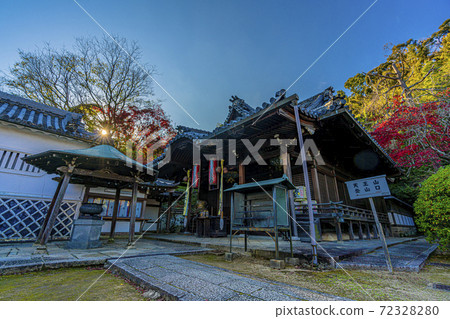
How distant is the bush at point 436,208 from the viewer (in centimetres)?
470

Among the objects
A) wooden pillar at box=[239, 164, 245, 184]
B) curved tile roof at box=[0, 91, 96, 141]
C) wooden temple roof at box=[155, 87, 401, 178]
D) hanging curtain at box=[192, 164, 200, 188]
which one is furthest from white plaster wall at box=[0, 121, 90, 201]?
wooden pillar at box=[239, 164, 245, 184]

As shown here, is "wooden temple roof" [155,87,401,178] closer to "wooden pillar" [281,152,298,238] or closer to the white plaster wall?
"wooden pillar" [281,152,298,238]

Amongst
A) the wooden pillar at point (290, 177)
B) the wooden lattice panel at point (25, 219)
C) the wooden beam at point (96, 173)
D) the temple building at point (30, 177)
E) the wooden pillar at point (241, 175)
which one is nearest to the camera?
the wooden beam at point (96, 173)

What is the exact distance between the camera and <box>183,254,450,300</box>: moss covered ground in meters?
2.37

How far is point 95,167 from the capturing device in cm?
674

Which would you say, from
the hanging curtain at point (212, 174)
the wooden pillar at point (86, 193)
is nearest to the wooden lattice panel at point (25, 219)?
the wooden pillar at point (86, 193)

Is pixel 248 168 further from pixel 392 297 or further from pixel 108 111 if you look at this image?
pixel 108 111

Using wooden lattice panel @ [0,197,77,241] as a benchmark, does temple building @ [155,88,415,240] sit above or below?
above

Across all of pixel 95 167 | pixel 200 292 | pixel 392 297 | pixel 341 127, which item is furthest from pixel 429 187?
pixel 95 167

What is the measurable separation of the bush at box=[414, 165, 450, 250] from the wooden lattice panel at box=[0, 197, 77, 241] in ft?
39.5

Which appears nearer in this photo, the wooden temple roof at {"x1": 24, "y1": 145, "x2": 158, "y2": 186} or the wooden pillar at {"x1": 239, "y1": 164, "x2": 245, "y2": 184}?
the wooden temple roof at {"x1": 24, "y1": 145, "x2": 158, "y2": 186}

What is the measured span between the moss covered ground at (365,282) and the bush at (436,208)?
205 centimetres

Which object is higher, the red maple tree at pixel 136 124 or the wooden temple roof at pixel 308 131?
the red maple tree at pixel 136 124

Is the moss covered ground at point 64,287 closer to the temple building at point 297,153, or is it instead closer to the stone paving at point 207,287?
the stone paving at point 207,287
